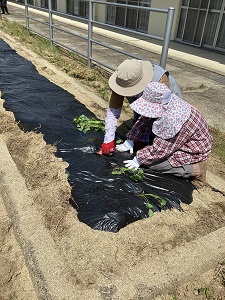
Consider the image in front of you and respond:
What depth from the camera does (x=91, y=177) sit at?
2334 millimetres

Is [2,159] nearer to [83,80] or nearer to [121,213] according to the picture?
[121,213]

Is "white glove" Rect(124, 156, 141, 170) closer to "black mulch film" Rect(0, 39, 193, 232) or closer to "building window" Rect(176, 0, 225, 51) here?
"black mulch film" Rect(0, 39, 193, 232)

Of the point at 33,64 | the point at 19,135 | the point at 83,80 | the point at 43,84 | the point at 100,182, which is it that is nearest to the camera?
the point at 100,182

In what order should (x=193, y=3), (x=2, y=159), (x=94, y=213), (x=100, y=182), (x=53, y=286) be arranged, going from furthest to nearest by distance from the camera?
(x=193, y=3)
(x=2, y=159)
(x=100, y=182)
(x=94, y=213)
(x=53, y=286)

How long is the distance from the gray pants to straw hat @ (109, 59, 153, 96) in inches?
24.5

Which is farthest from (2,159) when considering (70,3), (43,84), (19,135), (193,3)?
(70,3)

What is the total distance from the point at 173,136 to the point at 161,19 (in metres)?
8.76

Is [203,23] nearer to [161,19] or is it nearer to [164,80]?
[161,19]

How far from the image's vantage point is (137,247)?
5.90ft

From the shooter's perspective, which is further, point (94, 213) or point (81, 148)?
point (81, 148)

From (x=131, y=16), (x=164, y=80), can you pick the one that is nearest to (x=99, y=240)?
(x=164, y=80)

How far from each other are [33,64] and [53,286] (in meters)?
4.70

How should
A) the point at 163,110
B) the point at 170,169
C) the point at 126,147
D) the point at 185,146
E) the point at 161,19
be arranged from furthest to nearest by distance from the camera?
the point at 161,19 → the point at 126,147 → the point at 170,169 → the point at 185,146 → the point at 163,110

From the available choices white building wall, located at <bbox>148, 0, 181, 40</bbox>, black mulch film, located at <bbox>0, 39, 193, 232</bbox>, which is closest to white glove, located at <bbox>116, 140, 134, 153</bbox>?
black mulch film, located at <bbox>0, 39, 193, 232</bbox>
